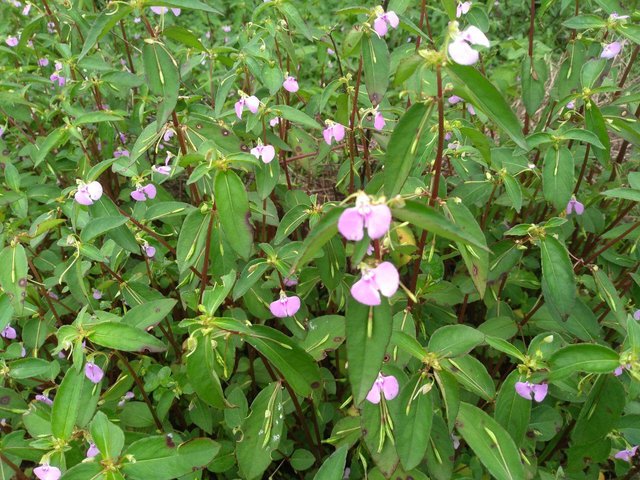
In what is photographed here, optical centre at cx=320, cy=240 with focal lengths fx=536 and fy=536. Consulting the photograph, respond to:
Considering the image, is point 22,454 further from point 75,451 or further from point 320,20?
point 320,20

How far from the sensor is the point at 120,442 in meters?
1.54

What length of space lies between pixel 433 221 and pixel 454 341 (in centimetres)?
64

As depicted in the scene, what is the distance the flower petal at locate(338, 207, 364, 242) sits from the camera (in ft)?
3.46

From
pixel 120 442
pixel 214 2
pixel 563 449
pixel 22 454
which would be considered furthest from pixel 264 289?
pixel 214 2

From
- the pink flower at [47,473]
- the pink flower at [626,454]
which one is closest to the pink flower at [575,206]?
the pink flower at [626,454]

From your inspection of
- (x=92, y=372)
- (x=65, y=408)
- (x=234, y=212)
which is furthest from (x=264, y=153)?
(x=65, y=408)

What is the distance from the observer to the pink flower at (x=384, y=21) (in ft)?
6.52

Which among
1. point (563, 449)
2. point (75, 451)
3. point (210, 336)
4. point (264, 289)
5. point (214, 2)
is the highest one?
point (214, 2)

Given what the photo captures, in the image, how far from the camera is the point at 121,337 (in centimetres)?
163

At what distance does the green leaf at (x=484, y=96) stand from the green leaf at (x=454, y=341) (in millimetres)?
569

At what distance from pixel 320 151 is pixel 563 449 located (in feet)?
5.87

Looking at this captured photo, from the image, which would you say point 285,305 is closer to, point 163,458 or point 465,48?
point 163,458

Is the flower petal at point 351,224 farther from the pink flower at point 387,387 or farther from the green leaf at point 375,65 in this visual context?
the green leaf at point 375,65

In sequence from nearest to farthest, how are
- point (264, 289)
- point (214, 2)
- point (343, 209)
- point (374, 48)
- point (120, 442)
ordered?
point (343, 209), point (120, 442), point (374, 48), point (264, 289), point (214, 2)
